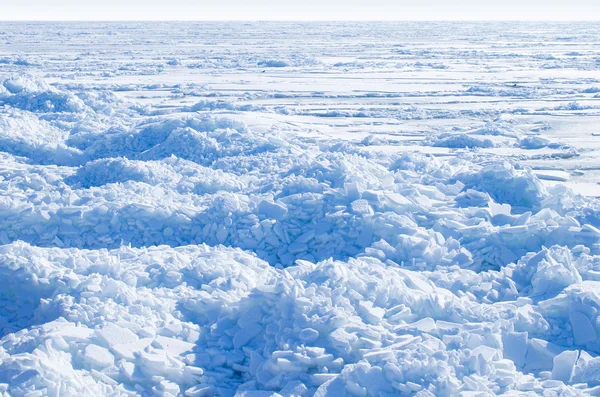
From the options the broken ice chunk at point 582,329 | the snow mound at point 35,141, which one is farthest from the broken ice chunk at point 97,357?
the snow mound at point 35,141

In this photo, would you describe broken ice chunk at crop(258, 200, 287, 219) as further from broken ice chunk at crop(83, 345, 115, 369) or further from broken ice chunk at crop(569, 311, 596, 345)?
broken ice chunk at crop(569, 311, 596, 345)

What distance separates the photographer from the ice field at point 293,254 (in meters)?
3.23

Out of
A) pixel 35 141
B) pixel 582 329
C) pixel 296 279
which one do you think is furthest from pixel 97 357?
pixel 35 141

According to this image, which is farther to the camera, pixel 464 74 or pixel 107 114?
pixel 464 74

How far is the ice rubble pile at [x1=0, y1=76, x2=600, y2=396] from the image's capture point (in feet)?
10.5

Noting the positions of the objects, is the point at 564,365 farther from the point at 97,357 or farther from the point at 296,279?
the point at 97,357

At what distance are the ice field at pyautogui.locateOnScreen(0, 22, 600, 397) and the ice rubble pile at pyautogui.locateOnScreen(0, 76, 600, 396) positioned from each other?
1 centimetres

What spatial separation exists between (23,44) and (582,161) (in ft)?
94.3

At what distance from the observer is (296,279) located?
3.92m

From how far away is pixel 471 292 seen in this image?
4121 millimetres

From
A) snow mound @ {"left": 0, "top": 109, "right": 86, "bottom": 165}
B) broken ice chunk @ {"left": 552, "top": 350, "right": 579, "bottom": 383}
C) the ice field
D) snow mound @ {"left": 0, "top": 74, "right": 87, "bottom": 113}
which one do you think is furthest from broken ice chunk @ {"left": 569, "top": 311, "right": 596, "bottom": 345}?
snow mound @ {"left": 0, "top": 74, "right": 87, "bottom": 113}

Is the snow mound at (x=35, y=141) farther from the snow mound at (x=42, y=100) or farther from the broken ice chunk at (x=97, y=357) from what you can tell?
the broken ice chunk at (x=97, y=357)

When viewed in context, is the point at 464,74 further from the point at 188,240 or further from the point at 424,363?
the point at 424,363

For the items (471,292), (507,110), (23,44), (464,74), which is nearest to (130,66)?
(464,74)
